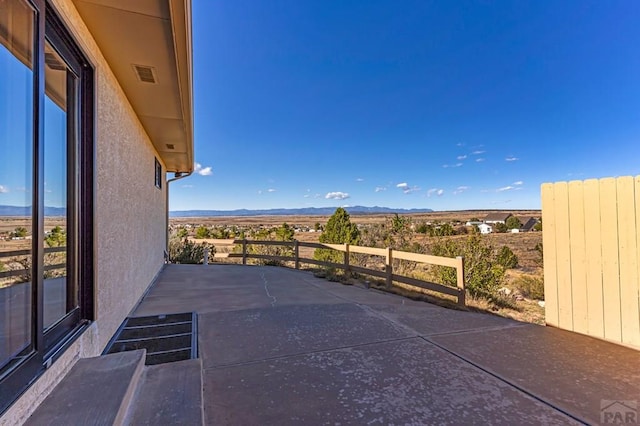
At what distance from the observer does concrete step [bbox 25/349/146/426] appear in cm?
139

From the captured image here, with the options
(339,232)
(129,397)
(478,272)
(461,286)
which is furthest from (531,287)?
(129,397)

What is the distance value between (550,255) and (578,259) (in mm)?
269

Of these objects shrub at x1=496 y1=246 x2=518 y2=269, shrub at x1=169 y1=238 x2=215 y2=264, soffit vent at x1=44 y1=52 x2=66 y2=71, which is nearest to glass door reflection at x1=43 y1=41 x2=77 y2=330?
soffit vent at x1=44 y1=52 x2=66 y2=71

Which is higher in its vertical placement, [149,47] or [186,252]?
[149,47]

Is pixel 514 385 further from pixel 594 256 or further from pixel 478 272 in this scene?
pixel 478 272

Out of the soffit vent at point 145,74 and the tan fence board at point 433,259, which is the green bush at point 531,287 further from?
the soffit vent at point 145,74

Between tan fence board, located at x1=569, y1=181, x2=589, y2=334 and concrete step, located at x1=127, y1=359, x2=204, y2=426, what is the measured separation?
3782mm

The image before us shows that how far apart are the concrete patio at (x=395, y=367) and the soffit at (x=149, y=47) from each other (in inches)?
109

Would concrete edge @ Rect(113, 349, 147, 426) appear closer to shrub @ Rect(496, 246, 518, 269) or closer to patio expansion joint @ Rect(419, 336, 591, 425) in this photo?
patio expansion joint @ Rect(419, 336, 591, 425)

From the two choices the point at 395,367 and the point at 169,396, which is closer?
the point at 169,396

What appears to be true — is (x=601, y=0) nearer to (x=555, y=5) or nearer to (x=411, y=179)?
(x=555, y=5)

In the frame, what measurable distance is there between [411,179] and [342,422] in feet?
74.4

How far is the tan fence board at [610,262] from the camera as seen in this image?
287cm

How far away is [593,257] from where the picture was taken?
119 inches
